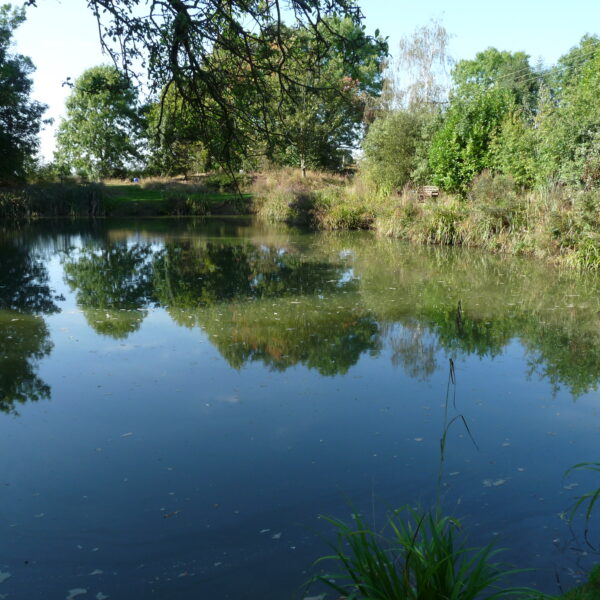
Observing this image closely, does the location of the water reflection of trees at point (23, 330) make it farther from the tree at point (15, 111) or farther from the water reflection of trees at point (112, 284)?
the tree at point (15, 111)

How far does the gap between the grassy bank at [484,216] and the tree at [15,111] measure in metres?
16.6

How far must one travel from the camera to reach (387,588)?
2.42 meters

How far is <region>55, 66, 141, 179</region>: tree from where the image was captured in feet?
140

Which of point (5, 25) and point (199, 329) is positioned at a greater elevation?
point (5, 25)

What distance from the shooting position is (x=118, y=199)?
35.2 meters

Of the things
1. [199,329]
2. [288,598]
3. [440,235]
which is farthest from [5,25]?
[288,598]

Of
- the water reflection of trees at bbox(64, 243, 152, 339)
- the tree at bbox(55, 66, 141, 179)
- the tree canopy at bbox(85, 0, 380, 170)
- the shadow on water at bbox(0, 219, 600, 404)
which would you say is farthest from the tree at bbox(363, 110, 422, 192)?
the tree at bbox(55, 66, 141, 179)

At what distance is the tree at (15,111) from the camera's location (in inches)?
1288

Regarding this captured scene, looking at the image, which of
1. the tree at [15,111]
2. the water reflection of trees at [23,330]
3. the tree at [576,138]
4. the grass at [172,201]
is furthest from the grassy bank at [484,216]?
the tree at [15,111]

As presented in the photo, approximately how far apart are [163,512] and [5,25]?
37254 mm

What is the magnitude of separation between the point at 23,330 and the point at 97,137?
123 ft

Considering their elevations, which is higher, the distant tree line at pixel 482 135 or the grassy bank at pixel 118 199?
the distant tree line at pixel 482 135

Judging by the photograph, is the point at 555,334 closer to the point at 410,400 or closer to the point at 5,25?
the point at 410,400

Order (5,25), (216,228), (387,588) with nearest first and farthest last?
(387,588) → (216,228) → (5,25)
